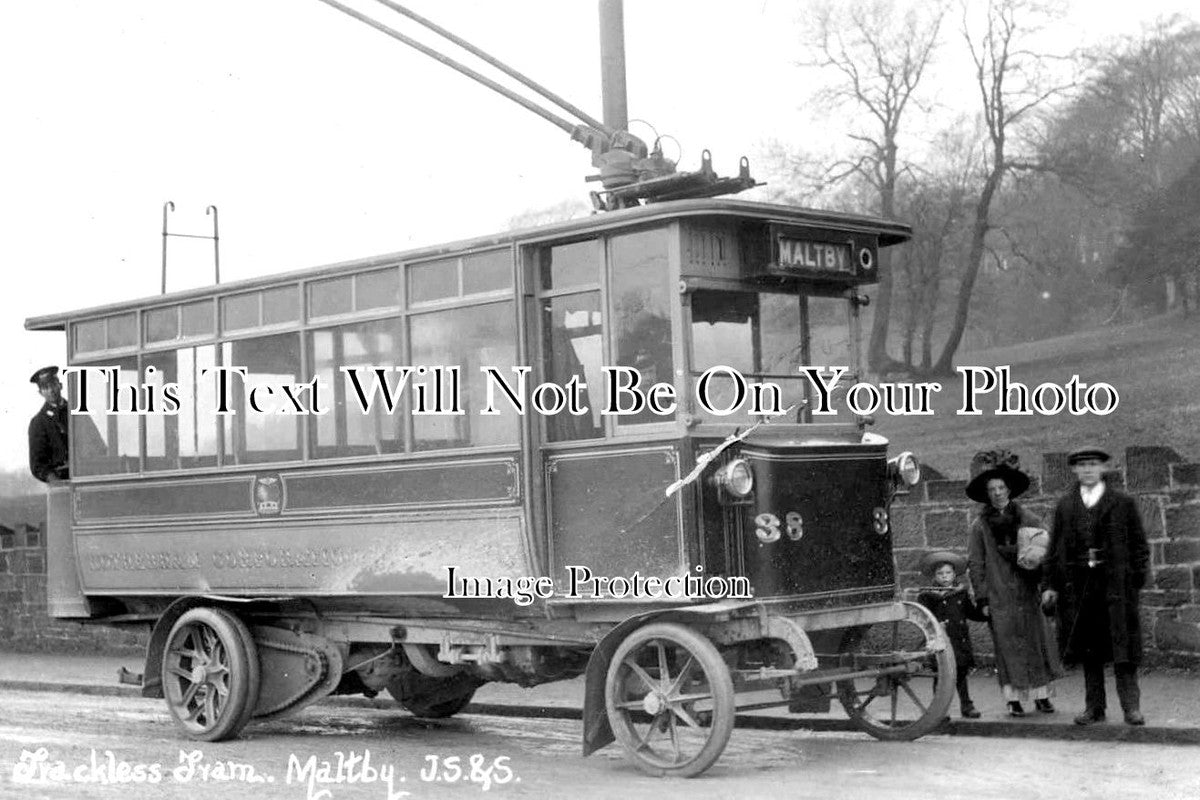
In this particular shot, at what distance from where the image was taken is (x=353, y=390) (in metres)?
11.0

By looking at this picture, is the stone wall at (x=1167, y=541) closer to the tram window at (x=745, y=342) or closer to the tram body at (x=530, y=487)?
the tram body at (x=530, y=487)

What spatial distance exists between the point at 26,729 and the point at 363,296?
165 inches

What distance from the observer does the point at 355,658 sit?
1138 cm

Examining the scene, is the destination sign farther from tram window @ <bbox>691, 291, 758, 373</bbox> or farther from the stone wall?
the stone wall

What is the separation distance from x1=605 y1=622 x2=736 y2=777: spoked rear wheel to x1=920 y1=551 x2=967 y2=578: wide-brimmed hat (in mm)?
2448

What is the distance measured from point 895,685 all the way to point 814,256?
2608mm

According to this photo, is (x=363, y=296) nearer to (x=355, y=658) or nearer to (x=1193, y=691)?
(x=355, y=658)

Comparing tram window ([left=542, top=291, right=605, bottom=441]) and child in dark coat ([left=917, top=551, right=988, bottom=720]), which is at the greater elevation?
tram window ([left=542, top=291, right=605, bottom=441])

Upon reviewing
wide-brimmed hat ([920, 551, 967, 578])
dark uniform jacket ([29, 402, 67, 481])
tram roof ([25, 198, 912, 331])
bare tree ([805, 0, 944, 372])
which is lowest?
wide-brimmed hat ([920, 551, 967, 578])

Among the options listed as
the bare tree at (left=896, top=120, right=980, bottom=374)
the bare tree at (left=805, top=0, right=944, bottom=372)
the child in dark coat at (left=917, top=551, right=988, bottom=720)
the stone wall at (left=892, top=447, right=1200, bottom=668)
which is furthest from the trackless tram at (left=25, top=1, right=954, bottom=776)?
the bare tree at (left=805, top=0, right=944, bottom=372)

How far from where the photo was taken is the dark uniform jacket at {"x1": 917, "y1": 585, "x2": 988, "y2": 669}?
36.3 ft

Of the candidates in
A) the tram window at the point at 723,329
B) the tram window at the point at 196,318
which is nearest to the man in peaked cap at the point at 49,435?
the tram window at the point at 196,318

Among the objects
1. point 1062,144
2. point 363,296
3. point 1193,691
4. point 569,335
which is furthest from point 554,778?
point 1062,144

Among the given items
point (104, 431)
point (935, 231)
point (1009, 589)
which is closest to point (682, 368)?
point (1009, 589)
